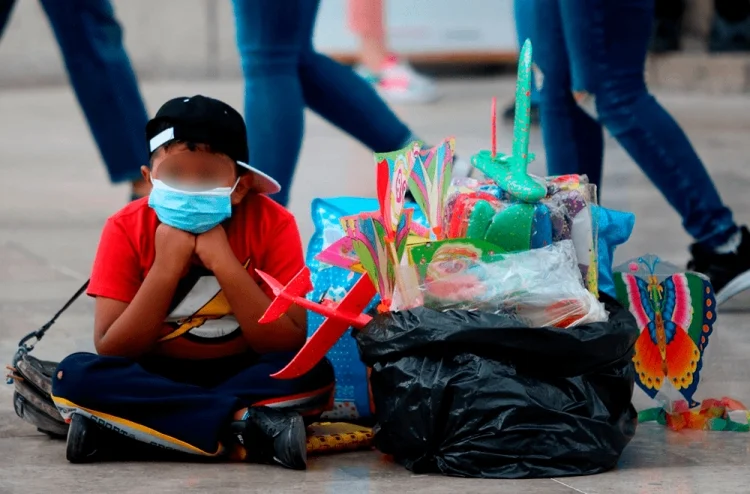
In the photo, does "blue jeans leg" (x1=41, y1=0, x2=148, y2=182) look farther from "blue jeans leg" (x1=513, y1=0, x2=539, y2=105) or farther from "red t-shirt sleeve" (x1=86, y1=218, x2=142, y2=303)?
"red t-shirt sleeve" (x1=86, y1=218, x2=142, y2=303)

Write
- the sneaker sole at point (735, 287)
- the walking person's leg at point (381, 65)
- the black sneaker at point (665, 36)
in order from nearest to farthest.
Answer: the sneaker sole at point (735, 287) → the walking person's leg at point (381, 65) → the black sneaker at point (665, 36)

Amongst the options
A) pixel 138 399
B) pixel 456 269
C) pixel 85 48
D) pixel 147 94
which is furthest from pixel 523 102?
pixel 147 94

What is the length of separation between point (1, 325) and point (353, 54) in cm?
726

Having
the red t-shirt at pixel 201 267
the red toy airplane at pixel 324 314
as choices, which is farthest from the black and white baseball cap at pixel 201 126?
the red toy airplane at pixel 324 314

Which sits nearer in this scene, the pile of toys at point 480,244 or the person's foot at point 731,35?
the pile of toys at point 480,244

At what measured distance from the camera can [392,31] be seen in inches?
416

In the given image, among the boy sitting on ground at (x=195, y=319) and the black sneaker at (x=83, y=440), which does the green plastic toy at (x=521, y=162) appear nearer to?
the boy sitting on ground at (x=195, y=319)

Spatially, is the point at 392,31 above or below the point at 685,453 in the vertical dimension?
below

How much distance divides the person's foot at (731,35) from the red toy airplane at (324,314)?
767 centimetres

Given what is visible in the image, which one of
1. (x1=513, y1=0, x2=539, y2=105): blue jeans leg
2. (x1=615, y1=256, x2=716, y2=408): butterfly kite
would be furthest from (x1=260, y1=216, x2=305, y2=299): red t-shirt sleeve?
(x1=513, y1=0, x2=539, y2=105): blue jeans leg

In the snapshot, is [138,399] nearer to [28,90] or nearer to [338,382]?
[338,382]

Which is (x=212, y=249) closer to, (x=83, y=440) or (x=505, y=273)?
(x=83, y=440)

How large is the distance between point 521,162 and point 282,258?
50cm

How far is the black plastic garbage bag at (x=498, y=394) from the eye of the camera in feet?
7.45
